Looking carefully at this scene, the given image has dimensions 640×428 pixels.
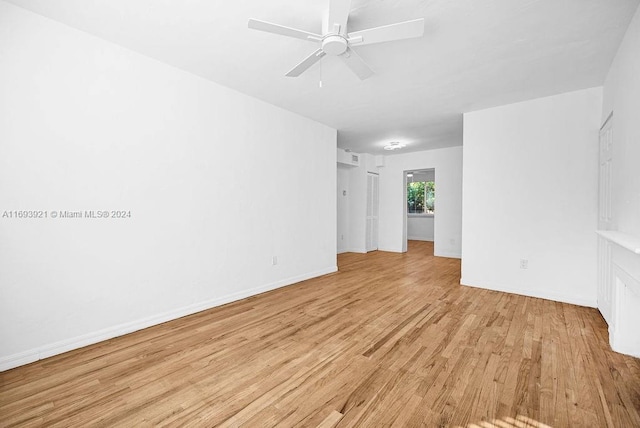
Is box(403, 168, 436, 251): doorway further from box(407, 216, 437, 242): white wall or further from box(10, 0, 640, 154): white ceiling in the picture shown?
box(10, 0, 640, 154): white ceiling

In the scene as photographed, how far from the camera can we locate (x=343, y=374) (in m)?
1.95

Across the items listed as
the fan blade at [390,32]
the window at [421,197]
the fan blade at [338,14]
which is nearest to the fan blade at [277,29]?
the fan blade at [338,14]

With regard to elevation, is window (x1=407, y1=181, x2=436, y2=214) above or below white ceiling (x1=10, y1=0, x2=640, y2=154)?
below

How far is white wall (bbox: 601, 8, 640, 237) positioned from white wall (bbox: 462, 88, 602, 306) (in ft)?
2.37

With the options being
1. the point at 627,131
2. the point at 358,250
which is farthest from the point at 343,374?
the point at 358,250

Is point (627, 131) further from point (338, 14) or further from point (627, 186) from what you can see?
point (338, 14)

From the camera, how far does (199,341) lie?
246 cm

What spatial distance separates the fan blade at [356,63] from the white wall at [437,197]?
4984 millimetres

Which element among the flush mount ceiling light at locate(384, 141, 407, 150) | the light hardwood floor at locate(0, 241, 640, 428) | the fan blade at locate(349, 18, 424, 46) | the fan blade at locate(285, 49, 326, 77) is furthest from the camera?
the flush mount ceiling light at locate(384, 141, 407, 150)

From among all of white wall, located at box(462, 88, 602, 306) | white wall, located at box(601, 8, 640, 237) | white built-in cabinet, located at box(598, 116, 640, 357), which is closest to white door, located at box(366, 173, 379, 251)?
white wall, located at box(462, 88, 602, 306)

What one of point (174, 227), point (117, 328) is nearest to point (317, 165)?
point (174, 227)

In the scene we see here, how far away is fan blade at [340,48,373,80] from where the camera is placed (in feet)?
7.33

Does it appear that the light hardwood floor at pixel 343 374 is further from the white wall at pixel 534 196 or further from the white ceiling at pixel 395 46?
the white ceiling at pixel 395 46

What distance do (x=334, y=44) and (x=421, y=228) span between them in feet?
29.2
